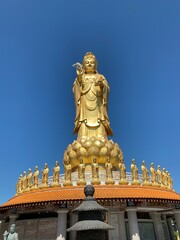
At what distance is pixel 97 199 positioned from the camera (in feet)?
39.6

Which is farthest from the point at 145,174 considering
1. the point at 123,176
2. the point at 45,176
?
the point at 45,176

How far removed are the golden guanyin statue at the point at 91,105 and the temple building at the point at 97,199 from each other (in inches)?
75.7

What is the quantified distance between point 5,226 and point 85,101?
1119cm

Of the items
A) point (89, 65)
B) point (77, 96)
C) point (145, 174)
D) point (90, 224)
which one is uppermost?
point (89, 65)

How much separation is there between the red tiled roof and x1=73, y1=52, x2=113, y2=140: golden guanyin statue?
6580 millimetres

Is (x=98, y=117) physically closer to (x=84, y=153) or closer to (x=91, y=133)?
(x=91, y=133)

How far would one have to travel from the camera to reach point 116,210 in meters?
13.8

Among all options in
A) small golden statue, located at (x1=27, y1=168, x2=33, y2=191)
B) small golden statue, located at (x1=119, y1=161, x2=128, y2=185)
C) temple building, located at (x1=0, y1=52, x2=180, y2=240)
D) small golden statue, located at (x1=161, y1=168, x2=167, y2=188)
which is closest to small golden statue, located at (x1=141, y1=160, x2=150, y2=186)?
temple building, located at (x1=0, y1=52, x2=180, y2=240)

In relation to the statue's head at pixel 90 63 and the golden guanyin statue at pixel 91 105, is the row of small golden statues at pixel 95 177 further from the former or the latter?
the statue's head at pixel 90 63

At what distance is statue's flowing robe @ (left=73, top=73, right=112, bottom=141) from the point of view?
20097mm

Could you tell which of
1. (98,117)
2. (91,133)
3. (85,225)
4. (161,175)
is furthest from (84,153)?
(85,225)

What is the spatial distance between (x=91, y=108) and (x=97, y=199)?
32.3 feet

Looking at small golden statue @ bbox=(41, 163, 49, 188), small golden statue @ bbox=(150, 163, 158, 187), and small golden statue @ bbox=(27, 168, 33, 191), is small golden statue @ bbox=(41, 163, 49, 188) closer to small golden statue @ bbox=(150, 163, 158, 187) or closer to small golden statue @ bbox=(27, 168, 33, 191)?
small golden statue @ bbox=(27, 168, 33, 191)

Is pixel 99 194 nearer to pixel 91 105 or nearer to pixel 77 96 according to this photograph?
pixel 91 105
